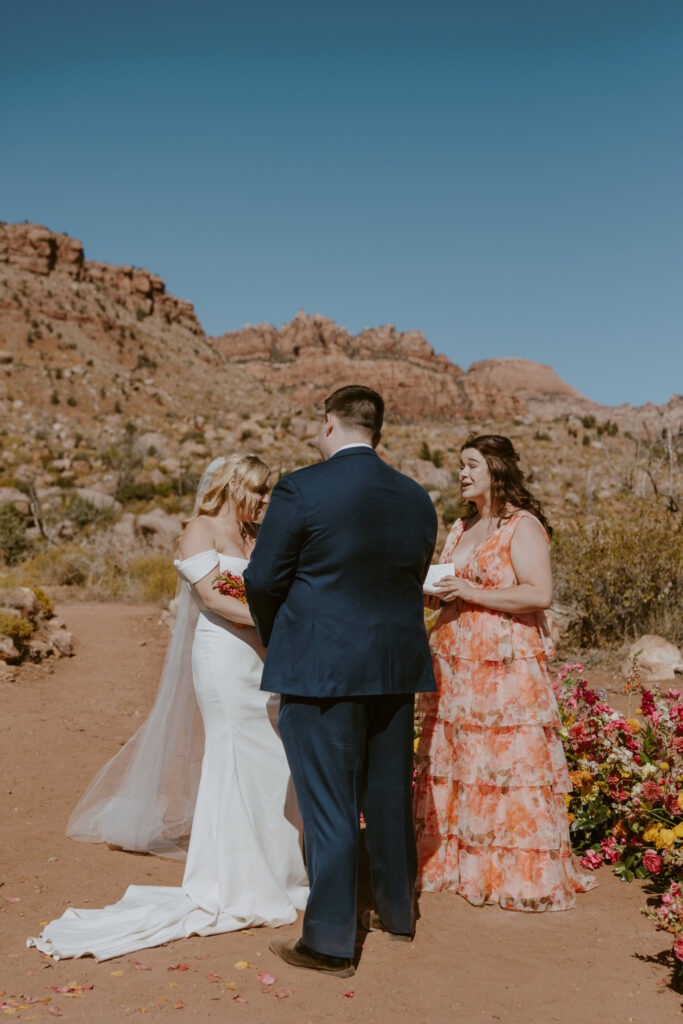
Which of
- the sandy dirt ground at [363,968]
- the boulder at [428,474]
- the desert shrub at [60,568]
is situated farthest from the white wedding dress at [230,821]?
the boulder at [428,474]

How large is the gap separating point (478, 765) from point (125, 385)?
4176 centimetres

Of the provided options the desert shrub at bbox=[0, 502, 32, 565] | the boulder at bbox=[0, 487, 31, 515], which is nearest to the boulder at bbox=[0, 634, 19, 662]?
the desert shrub at bbox=[0, 502, 32, 565]

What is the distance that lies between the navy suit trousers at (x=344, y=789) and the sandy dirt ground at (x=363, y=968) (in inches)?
11.0

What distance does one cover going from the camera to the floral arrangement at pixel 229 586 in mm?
3850

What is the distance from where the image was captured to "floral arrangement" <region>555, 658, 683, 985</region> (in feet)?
12.9

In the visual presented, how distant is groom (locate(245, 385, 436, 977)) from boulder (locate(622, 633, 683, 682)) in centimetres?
573

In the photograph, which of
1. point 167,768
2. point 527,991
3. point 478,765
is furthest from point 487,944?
point 167,768

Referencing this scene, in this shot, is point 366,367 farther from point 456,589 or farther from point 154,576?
point 456,589

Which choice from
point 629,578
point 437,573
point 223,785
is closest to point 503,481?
point 437,573

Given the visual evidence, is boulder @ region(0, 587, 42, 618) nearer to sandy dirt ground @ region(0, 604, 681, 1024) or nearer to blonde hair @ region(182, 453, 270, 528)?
sandy dirt ground @ region(0, 604, 681, 1024)

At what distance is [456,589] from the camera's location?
150 inches

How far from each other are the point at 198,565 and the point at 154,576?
11.2 meters

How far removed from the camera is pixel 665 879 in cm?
406

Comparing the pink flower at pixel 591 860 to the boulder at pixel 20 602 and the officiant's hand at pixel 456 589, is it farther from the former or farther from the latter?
the boulder at pixel 20 602
